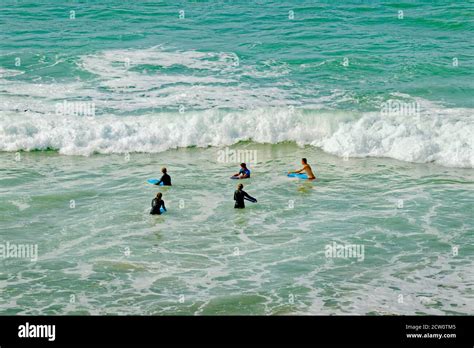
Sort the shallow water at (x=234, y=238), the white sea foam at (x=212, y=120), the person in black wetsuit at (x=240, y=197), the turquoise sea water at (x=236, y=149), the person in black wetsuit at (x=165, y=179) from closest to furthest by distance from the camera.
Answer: the shallow water at (x=234, y=238) → the turquoise sea water at (x=236, y=149) → the person in black wetsuit at (x=240, y=197) → the person in black wetsuit at (x=165, y=179) → the white sea foam at (x=212, y=120)

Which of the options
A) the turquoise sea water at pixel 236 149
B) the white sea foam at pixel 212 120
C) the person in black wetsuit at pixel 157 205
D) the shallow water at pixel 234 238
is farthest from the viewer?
the white sea foam at pixel 212 120

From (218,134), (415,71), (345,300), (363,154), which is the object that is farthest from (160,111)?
(345,300)

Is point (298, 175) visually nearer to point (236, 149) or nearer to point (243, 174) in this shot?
point (243, 174)

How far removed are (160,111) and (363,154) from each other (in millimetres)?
8472

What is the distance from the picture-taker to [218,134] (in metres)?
28.7

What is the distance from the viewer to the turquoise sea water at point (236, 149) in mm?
15641

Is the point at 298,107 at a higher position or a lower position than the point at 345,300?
higher

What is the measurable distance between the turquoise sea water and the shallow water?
0.06 meters

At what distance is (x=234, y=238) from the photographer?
18391 millimetres

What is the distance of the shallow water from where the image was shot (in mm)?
14844

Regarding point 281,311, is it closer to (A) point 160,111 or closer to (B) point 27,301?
(B) point 27,301

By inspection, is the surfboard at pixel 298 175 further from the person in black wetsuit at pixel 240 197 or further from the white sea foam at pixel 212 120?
the white sea foam at pixel 212 120

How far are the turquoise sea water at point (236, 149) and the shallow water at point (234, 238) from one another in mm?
64

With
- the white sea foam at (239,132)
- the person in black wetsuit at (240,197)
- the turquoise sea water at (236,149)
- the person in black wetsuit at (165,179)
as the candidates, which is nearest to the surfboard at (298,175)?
the turquoise sea water at (236,149)
